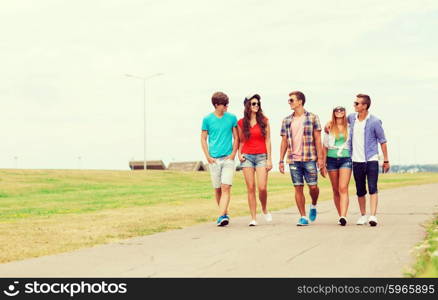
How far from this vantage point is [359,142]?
11.7 metres

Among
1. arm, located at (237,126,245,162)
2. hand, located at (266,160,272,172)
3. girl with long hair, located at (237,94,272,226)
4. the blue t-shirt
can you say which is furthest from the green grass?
the blue t-shirt

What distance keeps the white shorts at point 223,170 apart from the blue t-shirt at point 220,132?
127mm

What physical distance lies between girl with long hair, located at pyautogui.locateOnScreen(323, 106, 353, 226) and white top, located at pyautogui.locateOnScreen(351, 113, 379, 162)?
0.11m

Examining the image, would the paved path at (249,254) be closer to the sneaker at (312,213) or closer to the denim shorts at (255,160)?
the sneaker at (312,213)

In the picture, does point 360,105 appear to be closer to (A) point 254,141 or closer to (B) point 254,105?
(B) point 254,105

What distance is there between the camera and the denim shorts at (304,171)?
39.1 ft

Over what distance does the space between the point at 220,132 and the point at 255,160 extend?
0.75m

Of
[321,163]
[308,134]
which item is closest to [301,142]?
[308,134]

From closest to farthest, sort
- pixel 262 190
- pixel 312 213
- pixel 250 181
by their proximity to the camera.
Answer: pixel 250 181 < pixel 262 190 < pixel 312 213

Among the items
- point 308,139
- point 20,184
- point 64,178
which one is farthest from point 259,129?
point 64,178

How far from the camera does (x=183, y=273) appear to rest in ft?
23.8

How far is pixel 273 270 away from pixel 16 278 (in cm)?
258

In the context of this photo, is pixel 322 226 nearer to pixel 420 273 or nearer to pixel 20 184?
pixel 420 273

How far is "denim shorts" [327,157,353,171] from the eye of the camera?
1185 cm
